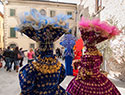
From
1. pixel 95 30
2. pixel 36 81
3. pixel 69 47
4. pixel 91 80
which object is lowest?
pixel 91 80

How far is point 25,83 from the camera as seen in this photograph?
140cm

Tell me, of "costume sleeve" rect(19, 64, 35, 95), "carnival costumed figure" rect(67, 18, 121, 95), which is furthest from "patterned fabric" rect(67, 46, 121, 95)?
"costume sleeve" rect(19, 64, 35, 95)

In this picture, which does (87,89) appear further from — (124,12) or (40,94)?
(124,12)

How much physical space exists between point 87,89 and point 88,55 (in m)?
0.68

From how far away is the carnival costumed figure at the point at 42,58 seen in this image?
1.45 meters

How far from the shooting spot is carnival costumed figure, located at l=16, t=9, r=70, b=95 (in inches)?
57.0

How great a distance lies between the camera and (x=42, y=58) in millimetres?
1580

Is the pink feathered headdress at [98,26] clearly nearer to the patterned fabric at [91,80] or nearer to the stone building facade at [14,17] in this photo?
the patterned fabric at [91,80]

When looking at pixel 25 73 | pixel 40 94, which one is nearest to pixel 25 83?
pixel 25 73

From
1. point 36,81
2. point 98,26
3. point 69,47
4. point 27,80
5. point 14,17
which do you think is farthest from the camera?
point 14,17

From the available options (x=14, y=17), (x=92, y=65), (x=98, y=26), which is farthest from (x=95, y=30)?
(x=14, y=17)

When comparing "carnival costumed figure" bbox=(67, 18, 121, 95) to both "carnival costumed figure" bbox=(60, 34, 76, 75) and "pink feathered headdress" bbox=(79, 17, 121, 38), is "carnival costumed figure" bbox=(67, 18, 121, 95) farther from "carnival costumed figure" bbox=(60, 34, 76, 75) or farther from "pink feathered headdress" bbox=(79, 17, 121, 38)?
"carnival costumed figure" bbox=(60, 34, 76, 75)

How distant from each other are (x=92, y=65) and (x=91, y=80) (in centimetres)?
31

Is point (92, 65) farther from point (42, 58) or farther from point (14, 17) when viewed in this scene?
point (14, 17)
